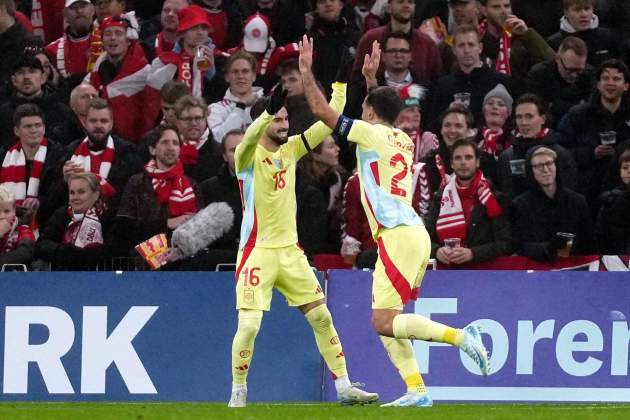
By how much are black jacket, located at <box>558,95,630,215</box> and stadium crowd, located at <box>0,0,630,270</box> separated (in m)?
0.01

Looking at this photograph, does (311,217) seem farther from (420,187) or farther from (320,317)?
(320,317)

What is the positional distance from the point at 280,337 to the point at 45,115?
4.32m

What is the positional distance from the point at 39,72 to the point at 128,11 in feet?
8.62

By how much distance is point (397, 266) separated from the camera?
10672mm

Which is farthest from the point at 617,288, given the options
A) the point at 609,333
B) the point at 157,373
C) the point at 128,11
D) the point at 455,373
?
the point at 128,11

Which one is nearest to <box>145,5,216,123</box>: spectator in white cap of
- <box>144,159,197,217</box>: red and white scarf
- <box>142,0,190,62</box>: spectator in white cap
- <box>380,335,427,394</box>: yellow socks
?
<box>142,0,190,62</box>: spectator in white cap

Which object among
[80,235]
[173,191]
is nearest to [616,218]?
[173,191]

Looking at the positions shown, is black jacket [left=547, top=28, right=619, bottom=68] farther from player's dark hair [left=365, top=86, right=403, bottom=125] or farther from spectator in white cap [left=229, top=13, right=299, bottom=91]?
player's dark hair [left=365, top=86, right=403, bottom=125]

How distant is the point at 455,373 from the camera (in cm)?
1293

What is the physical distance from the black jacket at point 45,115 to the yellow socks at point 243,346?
192 inches

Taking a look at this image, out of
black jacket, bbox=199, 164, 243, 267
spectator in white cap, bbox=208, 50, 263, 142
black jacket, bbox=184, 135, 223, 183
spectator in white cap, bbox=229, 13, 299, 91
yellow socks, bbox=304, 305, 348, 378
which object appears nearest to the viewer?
yellow socks, bbox=304, 305, 348, 378

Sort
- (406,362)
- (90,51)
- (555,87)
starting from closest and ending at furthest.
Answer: (406,362) → (555,87) → (90,51)

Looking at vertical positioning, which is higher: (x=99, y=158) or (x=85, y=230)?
(x=99, y=158)

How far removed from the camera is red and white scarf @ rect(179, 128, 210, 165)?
14469 millimetres
